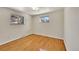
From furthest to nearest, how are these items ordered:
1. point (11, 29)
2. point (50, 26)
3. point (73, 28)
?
point (11, 29)
point (50, 26)
point (73, 28)

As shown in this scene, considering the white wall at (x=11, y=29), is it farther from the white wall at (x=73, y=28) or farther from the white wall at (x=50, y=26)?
the white wall at (x=73, y=28)

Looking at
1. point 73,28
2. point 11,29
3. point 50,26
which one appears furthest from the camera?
point 11,29

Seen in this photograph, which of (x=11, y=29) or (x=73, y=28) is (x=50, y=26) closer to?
(x=73, y=28)

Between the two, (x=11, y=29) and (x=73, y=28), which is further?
(x=11, y=29)

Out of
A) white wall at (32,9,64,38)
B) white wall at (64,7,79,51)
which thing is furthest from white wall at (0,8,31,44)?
white wall at (64,7,79,51)

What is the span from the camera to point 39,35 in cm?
170

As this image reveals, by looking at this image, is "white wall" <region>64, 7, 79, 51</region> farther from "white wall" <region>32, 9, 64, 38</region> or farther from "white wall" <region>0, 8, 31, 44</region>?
"white wall" <region>0, 8, 31, 44</region>

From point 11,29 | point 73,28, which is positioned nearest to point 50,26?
point 73,28

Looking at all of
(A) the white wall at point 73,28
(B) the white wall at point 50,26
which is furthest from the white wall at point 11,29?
(A) the white wall at point 73,28
